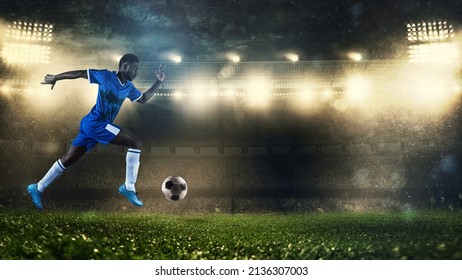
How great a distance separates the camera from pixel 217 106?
53.0 ft

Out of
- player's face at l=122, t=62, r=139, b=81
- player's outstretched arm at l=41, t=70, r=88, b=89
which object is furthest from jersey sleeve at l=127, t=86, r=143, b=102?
player's outstretched arm at l=41, t=70, r=88, b=89

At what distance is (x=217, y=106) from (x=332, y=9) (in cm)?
810

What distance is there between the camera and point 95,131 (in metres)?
5.37

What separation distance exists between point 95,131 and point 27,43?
31.9 ft

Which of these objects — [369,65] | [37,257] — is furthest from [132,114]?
[37,257]

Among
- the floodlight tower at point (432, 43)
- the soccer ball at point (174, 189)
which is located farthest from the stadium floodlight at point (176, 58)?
the floodlight tower at point (432, 43)

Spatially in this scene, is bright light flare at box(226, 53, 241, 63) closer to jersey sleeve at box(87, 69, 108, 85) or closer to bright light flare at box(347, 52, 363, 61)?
bright light flare at box(347, 52, 363, 61)

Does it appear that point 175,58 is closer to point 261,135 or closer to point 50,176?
point 261,135

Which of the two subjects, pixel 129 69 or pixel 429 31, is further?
pixel 429 31

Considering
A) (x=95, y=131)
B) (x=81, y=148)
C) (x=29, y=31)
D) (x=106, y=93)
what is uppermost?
(x=29, y=31)

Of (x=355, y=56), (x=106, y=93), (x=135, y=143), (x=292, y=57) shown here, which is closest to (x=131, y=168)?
(x=135, y=143)

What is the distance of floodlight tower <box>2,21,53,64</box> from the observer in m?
11.0

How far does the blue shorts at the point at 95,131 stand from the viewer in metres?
5.36

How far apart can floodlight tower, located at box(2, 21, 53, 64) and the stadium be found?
12.0 inches
